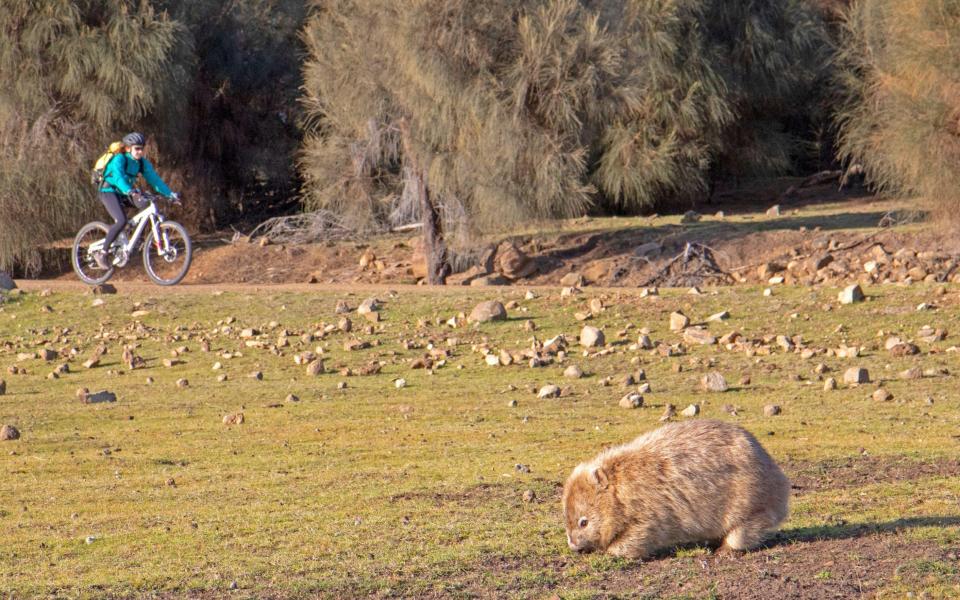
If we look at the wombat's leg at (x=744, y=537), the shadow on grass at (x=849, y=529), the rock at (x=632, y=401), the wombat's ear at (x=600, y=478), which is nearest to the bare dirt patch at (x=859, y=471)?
the shadow on grass at (x=849, y=529)

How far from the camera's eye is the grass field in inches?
270

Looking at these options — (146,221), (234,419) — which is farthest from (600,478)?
(146,221)

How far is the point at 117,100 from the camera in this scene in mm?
25734

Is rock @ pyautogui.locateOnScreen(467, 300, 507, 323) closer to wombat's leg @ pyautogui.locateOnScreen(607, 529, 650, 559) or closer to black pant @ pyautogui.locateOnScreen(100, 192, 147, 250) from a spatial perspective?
Answer: black pant @ pyautogui.locateOnScreen(100, 192, 147, 250)

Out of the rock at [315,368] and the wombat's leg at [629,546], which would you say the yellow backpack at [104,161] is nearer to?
the rock at [315,368]

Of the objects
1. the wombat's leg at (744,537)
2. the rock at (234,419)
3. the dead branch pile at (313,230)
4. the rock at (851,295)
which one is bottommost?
the wombat's leg at (744,537)

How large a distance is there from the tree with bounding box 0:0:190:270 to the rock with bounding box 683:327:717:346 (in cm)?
1363

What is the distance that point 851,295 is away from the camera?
17.2 meters

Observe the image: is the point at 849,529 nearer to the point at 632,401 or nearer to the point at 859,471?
the point at 859,471

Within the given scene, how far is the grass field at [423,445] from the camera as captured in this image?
6859 millimetres

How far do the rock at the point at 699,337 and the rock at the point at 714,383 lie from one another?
2.21m

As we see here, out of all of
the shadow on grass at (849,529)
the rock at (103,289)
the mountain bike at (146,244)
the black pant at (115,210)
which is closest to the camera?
the shadow on grass at (849,529)

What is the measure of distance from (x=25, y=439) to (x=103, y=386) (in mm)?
3270

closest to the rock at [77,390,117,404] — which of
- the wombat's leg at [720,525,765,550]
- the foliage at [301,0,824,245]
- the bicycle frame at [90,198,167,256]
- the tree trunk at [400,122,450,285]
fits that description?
the bicycle frame at [90,198,167,256]
